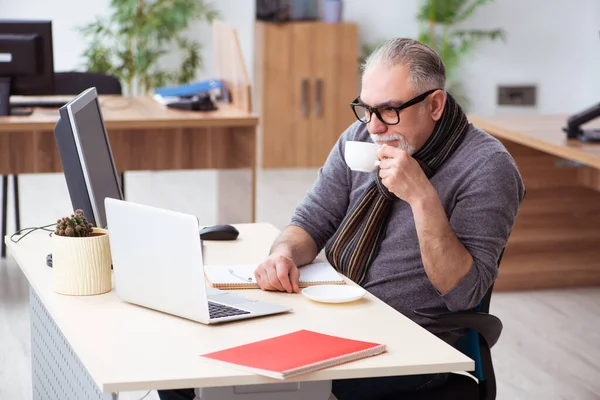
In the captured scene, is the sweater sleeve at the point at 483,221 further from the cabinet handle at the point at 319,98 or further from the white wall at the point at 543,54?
the white wall at the point at 543,54

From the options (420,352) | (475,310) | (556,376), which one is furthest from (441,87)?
(556,376)

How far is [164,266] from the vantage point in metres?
1.83

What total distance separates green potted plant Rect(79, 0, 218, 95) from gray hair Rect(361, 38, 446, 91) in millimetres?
4523

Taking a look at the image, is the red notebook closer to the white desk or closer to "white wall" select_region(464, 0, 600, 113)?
the white desk

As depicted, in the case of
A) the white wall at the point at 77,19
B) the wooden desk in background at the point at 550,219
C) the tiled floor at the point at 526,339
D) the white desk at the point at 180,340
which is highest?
the white wall at the point at 77,19

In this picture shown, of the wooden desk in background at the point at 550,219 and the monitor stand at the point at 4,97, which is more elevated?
the monitor stand at the point at 4,97

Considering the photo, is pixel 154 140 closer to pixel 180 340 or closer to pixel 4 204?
pixel 4 204

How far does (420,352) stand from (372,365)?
117 millimetres

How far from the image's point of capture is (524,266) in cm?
438

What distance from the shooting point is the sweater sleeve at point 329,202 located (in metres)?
2.43

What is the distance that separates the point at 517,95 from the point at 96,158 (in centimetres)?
588

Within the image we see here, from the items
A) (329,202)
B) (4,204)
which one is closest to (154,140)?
(4,204)

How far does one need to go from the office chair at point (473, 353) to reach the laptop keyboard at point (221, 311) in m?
0.41

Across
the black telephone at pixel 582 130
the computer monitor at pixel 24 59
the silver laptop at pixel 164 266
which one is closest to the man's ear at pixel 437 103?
the silver laptop at pixel 164 266
